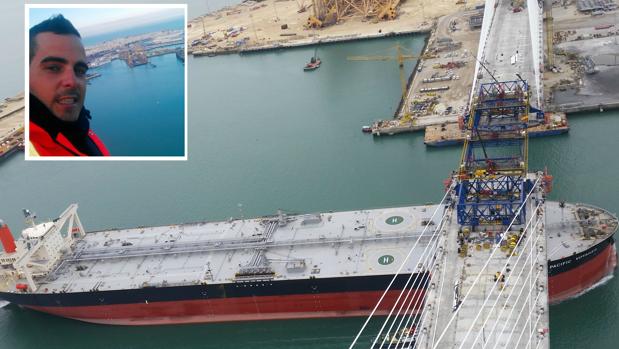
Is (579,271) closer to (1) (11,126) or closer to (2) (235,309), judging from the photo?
(2) (235,309)

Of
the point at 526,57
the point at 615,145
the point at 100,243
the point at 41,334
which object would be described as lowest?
the point at 41,334

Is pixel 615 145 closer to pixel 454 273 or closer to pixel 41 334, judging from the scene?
pixel 454 273

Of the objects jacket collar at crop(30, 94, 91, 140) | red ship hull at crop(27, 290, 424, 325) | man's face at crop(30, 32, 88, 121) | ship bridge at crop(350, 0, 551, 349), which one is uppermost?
man's face at crop(30, 32, 88, 121)

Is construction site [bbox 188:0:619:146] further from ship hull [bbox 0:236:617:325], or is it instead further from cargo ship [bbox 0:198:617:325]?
ship hull [bbox 0:236:617:325]

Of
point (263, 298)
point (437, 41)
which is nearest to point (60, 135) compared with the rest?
point (263, 298)

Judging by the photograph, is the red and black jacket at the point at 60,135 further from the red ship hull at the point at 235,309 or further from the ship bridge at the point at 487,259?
the red ship hull at the point at 235,309

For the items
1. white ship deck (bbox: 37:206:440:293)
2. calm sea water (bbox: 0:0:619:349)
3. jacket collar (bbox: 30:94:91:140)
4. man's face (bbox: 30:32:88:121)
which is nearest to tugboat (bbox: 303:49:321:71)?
calm sea water (bbox: 0:0:619:349)

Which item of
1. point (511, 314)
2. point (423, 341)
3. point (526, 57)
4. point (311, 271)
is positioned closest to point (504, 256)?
point (511, 314)
